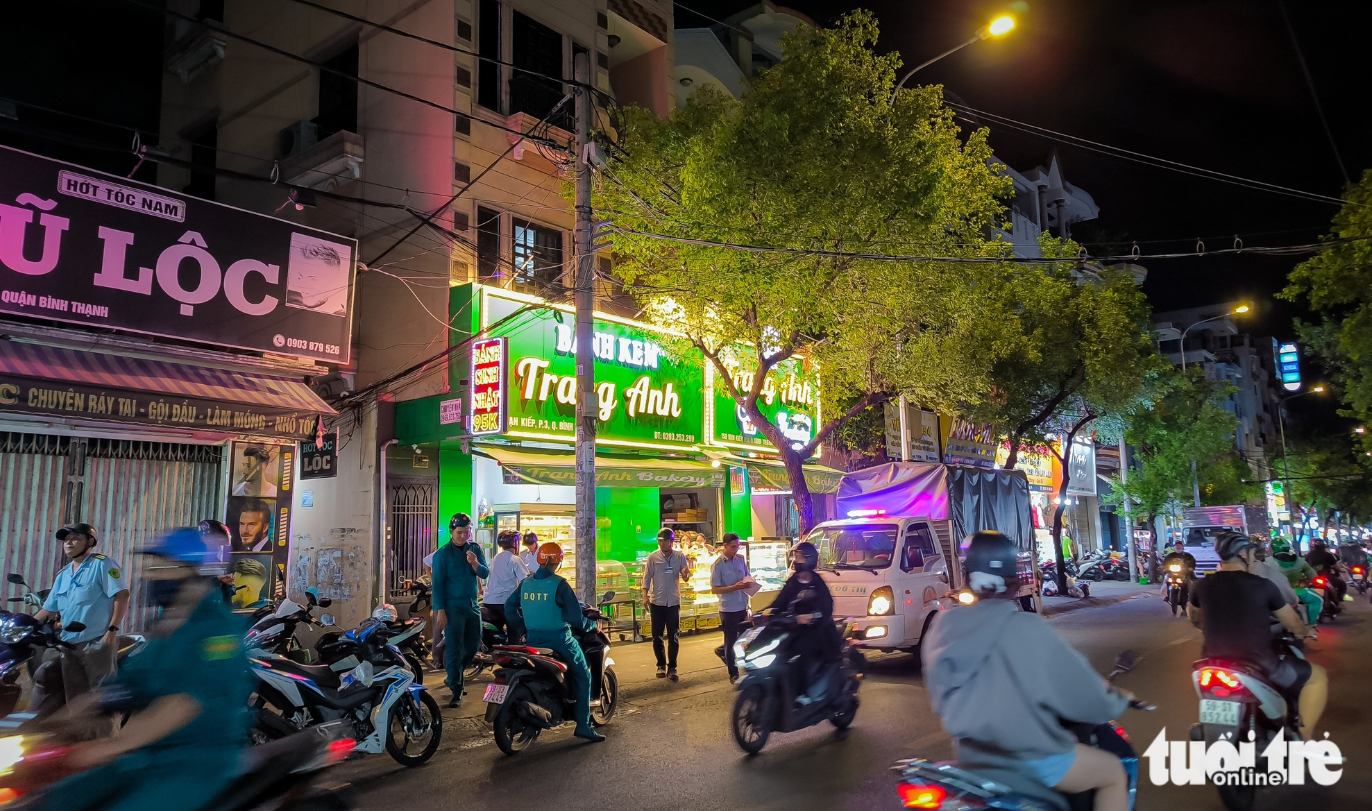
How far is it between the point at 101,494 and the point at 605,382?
8620 millimetres

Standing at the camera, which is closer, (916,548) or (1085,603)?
(916,548)

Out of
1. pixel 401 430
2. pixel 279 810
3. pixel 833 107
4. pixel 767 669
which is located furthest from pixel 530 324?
pixel 279 810

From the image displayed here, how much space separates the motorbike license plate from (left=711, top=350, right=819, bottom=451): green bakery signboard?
1271 cm

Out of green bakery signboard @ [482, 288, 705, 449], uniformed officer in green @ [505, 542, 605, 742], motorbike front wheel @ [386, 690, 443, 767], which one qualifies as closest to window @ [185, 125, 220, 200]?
green bakery signboard @ [482, 288, 705, 449]

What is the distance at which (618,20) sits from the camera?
19391 millimetres

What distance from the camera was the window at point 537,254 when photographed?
666 inches

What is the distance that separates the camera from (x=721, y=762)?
23.6 ft

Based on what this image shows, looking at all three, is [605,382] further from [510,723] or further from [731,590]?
[510,723]

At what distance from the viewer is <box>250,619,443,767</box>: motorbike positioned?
6309 mm

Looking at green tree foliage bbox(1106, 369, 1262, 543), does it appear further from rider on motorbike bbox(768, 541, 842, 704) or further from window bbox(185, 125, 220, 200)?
window bbox(185, 125, 220, 200)

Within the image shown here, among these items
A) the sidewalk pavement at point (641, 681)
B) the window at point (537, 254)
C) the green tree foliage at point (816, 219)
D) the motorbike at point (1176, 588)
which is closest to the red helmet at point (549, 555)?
the sidewalk pavement at point (641, 681)

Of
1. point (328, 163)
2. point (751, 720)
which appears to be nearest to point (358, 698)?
point (751, 720)

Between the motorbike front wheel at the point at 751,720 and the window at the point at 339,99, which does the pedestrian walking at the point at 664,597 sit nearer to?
the motorbike front wheel at the point at 751,720

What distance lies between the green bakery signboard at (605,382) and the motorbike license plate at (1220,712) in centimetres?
1122
